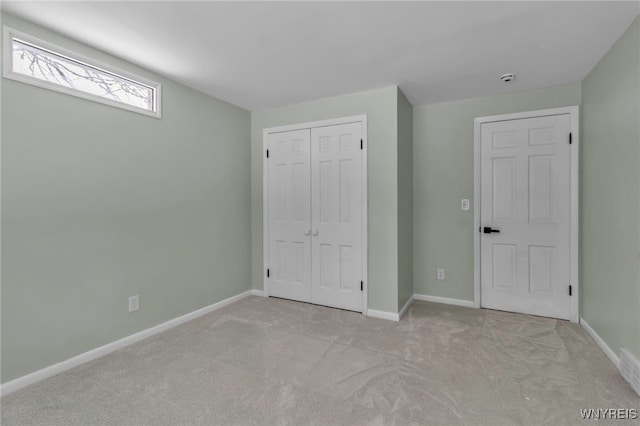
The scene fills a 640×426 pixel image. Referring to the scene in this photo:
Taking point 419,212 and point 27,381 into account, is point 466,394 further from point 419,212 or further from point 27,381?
point 27,381

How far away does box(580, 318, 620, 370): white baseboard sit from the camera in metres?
2.18

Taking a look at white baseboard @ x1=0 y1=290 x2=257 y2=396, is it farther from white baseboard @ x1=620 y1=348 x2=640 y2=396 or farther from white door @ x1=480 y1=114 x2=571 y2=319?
white baseboard @ x1=620 y1=348 x2=640 y2=396

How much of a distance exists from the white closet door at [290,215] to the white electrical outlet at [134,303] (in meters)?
1.53

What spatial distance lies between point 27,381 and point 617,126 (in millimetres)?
4437

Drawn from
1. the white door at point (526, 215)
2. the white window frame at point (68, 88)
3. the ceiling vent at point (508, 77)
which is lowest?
the white door at point (526, 215)

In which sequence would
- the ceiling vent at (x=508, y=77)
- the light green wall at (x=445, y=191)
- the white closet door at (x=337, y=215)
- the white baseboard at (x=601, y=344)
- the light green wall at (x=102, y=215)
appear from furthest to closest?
the light green wall at (x=445, y=191)
the white closet door at (x=337, y=215)
the ceiling vent at (x=508, y=77)
the white baseboard at (x=601, y=344)
the light green wall at (x=102, y=215)

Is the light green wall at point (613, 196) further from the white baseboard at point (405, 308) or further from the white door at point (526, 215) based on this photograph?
the white baseboard at point (405, 308)

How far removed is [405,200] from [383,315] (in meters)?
1.26

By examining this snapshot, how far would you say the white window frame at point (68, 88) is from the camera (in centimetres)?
188

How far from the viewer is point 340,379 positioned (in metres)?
2.05

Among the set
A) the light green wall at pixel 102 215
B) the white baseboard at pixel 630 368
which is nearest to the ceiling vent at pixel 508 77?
the white baseboard at pixel 630 368

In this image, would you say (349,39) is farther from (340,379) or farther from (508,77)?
(340,379)

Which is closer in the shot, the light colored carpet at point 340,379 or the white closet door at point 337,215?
the light colored carpet at point 340,379

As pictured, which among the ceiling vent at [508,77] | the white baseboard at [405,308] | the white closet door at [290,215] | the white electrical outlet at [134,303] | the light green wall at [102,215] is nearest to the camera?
the light green wall at [102,215]
